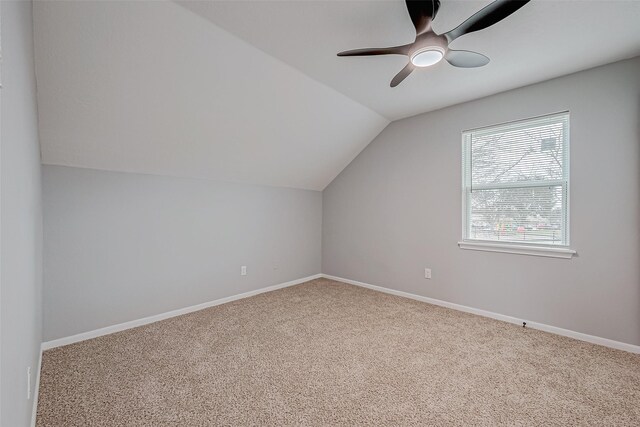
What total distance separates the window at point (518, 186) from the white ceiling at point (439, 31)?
0.51 metres

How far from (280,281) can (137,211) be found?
2114 mm

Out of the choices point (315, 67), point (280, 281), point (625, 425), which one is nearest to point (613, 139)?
point (625, 425)

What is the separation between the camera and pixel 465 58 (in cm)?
190

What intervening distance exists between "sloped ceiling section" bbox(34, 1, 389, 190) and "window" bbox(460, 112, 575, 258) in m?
1.43

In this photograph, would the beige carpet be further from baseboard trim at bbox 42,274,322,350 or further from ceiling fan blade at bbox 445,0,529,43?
ceiling fan blade at bbox 445,0,529,43

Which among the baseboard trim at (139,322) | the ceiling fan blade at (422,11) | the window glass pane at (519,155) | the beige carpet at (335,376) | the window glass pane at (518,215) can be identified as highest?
the ceiling fan blade at (422,11)

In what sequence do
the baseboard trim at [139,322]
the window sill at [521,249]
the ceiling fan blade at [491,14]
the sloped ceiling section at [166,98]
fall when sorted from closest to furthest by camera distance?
1. the ceiling fan blade at [491,14]
2. the sloped ceiling section at [166,98]
3. the baseboard trim at [139,322]
4. the window sill at [521,249]

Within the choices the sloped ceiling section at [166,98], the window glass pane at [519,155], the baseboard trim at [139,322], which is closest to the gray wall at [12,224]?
the sloped ceiling section at [166,98]

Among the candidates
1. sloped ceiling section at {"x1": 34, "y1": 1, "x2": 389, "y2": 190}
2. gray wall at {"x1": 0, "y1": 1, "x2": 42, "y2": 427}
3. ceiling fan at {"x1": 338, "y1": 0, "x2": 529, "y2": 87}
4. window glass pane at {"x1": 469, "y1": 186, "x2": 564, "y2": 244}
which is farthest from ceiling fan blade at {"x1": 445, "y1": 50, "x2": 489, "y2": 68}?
gray wall at {"x1": 0, "y1": 1, "x2": 42, "y2": 427}

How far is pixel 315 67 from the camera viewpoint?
252 centimetres

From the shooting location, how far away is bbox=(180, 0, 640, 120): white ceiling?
5.90ft

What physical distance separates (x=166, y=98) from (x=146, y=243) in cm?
144

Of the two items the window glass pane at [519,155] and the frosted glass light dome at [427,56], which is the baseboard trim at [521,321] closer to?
the window glass pane at [519,155]

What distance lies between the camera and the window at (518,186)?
8.93 feet
